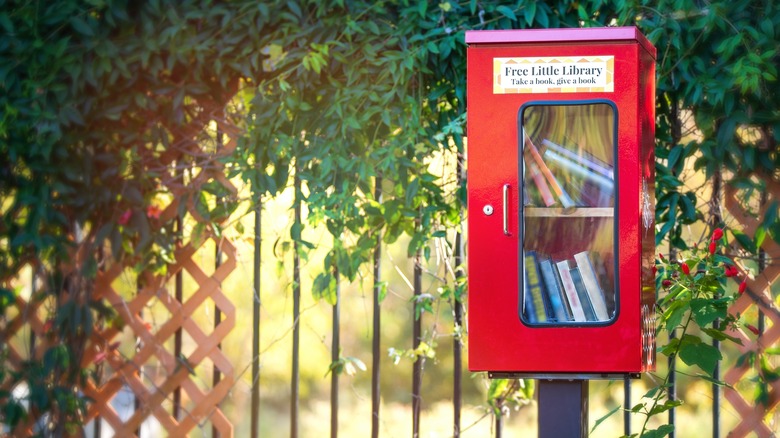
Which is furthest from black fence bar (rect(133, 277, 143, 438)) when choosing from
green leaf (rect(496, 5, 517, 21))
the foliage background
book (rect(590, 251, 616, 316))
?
book (rect(590, 251, 616, 316))

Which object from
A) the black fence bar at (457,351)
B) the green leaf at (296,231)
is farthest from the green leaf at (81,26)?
the black fence bar at (457,351)

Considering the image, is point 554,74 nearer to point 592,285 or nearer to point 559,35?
point 559,35

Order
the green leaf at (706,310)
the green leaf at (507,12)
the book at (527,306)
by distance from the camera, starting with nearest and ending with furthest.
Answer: the green leaf at (706,310)
the book at (527,306)
the green leaf at (507,12)

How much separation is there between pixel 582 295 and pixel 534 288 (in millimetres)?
130

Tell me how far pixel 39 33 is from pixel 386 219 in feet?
5.06

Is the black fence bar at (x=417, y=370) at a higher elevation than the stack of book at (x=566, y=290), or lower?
lower

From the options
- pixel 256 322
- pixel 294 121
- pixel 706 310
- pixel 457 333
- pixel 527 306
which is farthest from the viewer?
pixel 256 322

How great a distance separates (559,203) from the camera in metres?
2.38

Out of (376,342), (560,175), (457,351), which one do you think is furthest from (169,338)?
(560,175)

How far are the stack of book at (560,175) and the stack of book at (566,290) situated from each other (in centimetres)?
15

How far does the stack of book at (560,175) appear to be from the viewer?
7.73 ft

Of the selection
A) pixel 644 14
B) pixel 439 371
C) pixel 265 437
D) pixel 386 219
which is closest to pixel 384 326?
pixel 439 371

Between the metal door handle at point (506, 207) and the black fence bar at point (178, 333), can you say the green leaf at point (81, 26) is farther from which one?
the metal door handle at point (506, 207)

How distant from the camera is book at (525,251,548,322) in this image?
233cm
